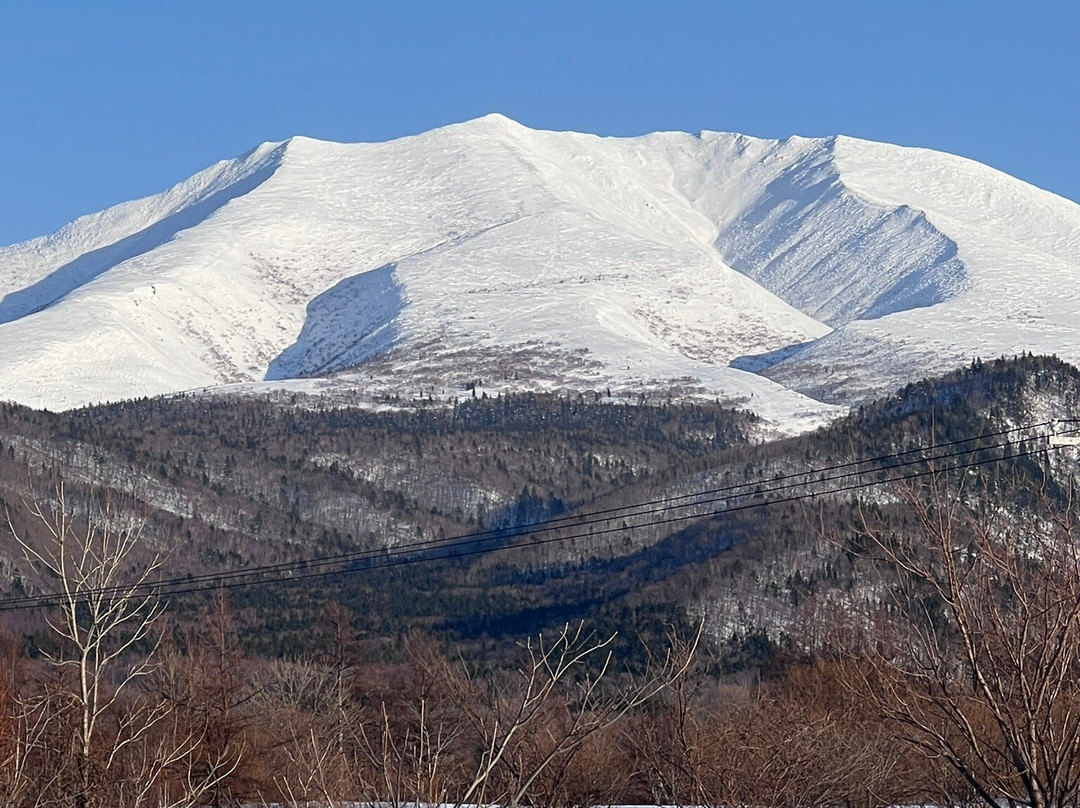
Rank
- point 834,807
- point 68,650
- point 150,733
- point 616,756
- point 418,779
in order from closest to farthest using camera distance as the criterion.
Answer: point 418,779
point 834,807
point 150,733
point 616,756
point 68,650

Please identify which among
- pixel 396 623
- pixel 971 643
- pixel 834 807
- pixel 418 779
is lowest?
pixel 396 623

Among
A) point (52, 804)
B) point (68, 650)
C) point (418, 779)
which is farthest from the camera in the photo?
point (68, 650)

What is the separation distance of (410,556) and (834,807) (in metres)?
153

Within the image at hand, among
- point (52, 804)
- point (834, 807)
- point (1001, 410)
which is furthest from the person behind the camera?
point (1001, 410)

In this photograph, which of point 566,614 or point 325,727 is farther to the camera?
point 566,614

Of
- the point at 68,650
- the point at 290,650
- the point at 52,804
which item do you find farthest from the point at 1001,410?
the point at 52,804

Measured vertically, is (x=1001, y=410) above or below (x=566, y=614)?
above

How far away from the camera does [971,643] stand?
18359 millimetres

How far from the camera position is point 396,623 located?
151 m

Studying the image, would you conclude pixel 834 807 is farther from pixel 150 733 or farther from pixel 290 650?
pixel 290 650

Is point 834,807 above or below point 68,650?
above

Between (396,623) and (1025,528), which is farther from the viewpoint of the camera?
(396,623)

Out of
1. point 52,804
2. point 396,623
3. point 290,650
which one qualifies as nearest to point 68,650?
point 290,650

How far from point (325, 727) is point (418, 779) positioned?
47513 millimetres
